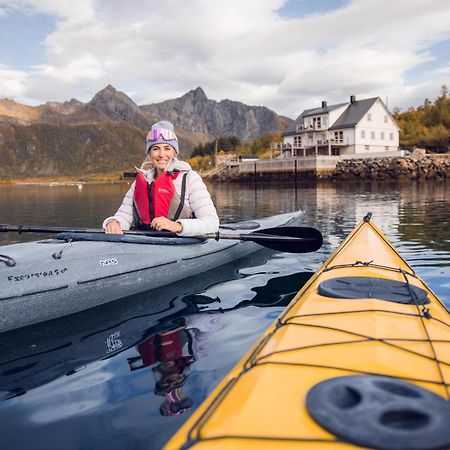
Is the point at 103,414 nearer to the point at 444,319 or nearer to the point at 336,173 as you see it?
the point at 444,319

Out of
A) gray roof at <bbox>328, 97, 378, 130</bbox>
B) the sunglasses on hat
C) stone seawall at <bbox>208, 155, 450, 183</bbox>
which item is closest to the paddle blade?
the sunglasses on hat

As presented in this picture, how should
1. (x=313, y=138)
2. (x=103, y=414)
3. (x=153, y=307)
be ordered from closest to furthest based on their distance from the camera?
(x=103, y=414) < (x=153, y=307) < (x=313, y=138)

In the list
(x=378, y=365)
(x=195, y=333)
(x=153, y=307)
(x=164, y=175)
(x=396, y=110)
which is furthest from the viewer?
(x=396, y=110)

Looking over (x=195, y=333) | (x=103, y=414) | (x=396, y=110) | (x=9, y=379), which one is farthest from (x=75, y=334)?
(x=396, y=110)

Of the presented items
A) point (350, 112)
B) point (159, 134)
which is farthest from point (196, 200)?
point (350, 112)

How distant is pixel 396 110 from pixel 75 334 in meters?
82.9

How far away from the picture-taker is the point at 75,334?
5004mm

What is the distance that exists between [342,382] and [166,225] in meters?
4.21

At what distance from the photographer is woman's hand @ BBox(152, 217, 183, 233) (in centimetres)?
602

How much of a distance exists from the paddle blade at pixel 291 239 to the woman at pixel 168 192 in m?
0.88

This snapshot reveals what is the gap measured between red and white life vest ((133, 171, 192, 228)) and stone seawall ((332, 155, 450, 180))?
135 feet

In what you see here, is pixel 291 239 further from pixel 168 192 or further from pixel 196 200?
pixel 168 192

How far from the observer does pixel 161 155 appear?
6504mm

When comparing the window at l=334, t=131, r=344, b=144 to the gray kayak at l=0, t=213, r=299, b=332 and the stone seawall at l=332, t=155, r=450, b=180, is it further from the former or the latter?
the gray kayak at l=0, t=213, r=299, b=332
